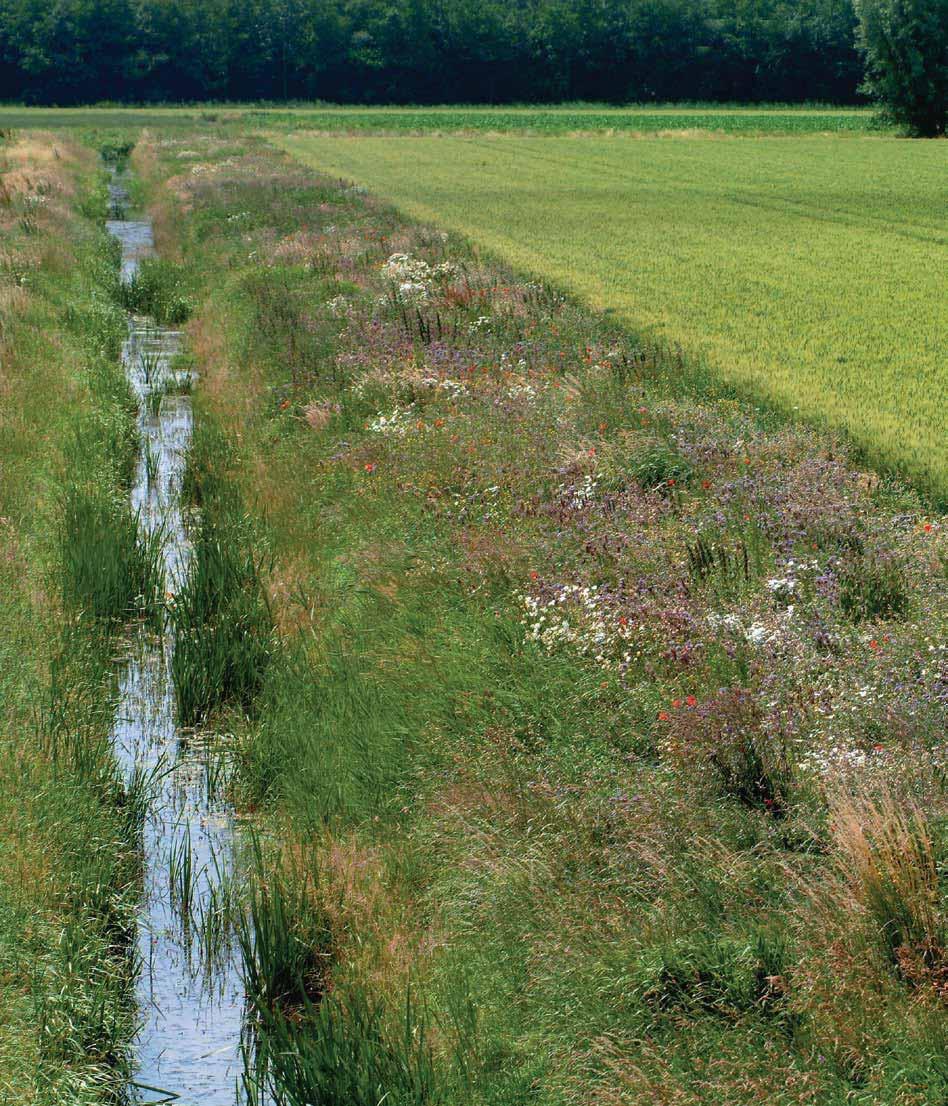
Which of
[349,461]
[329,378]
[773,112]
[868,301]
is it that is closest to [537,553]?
[349,461]

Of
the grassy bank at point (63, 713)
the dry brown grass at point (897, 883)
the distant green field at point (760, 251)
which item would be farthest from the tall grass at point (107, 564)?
the distant green field at point (760, 251)

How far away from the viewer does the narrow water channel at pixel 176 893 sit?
19.0 feet

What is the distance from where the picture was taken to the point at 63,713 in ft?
27.2

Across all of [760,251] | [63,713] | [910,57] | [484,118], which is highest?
[910,57]

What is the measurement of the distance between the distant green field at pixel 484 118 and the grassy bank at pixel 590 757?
7518 cm

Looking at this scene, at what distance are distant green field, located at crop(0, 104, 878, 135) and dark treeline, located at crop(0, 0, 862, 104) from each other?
7.70 m

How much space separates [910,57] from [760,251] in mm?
53143

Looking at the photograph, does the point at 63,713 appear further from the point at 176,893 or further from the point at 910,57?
the point at 910,57

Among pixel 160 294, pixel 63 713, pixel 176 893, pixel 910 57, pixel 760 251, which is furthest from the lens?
pixel 910 57

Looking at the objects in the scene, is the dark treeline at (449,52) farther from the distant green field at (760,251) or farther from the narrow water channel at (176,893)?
the narrow water channel at (176,893)

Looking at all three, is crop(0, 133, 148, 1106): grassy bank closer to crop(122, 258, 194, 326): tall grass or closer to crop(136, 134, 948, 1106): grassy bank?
crop(136, 134, 948, 1106): grassy bank

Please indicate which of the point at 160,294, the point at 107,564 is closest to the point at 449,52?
the point at 160,294

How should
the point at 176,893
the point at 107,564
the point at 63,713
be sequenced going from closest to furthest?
1. the point at 176,893
2. the point at 63,713
3. the point at 107,564

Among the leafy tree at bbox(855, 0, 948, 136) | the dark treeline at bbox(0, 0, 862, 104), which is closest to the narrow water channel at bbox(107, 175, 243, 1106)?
the leafy tree at bbox(855, 0, 948, 136)
